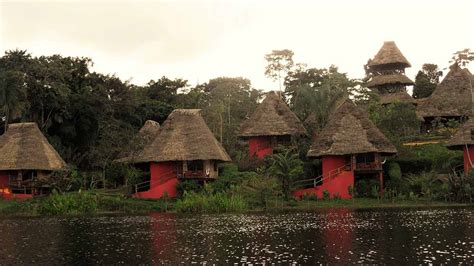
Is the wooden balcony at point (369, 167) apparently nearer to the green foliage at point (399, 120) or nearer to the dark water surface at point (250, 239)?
the green foliage at point (399, 120)

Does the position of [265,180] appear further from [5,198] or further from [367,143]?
[5,198]

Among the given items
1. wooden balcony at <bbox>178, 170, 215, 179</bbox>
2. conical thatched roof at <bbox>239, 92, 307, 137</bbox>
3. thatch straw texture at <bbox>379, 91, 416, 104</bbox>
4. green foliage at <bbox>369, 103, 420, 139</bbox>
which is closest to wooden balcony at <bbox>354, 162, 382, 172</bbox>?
conical thatched roof at <bbox>239, 92, 307, 137</bbox>

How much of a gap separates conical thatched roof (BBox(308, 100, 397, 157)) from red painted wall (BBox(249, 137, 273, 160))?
6.75 m

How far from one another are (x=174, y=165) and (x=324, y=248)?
25.7m

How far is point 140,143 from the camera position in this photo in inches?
1859

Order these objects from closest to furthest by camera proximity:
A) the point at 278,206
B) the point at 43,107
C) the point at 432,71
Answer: the point at 278,206 → the point at 43,107 → the point at 432,71

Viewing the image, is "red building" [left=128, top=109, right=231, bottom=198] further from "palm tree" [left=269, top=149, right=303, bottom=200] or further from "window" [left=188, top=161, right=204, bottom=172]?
"palm tree" [left=269, top=149, right=303, bottom=200]

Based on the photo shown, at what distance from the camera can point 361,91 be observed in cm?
5719

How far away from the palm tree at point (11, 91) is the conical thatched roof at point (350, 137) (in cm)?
2201

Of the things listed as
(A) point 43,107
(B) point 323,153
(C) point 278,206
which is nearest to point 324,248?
(C) point 278,206

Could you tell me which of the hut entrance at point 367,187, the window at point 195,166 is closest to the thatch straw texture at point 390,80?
the hut entrance at point 367,187

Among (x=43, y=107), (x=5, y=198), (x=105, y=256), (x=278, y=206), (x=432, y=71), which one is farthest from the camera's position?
(x=432, y=71)

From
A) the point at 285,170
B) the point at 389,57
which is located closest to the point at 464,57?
the point at 389,57

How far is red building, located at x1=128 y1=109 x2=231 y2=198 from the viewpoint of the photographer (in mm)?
42250
